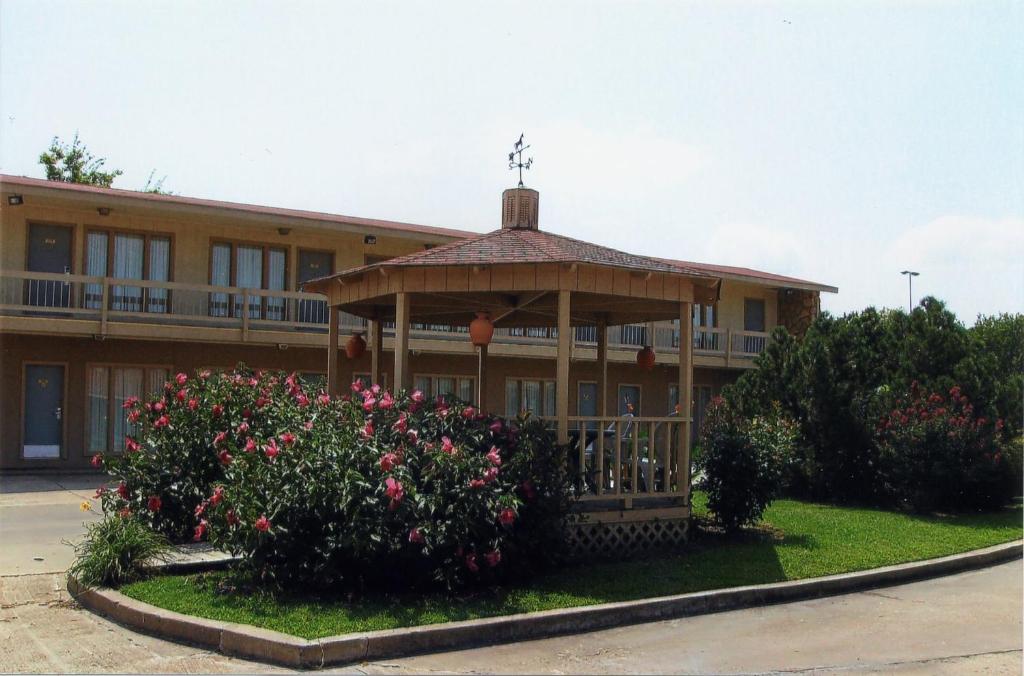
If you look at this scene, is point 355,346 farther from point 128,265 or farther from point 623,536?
point 128,265

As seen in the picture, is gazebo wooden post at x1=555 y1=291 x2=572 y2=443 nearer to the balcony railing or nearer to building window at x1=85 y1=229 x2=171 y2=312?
the balcony railing

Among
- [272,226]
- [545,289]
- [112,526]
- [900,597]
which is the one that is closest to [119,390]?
[272,226]

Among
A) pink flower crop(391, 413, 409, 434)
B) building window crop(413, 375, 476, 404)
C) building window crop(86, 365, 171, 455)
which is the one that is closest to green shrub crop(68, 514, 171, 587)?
pink flower crop(391, 413, 409, 434)

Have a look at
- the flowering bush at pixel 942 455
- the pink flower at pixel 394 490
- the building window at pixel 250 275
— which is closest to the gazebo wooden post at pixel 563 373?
the pink flower at pixel 394 490

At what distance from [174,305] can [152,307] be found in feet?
1.54

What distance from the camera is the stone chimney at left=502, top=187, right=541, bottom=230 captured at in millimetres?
12195

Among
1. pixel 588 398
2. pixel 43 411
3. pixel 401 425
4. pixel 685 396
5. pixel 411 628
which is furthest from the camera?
pixel 588 398

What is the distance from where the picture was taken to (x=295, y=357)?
22312 mm

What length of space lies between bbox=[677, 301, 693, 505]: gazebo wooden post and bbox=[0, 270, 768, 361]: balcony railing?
30.2 feet

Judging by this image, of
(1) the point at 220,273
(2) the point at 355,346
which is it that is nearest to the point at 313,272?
(1) the point at 220,273

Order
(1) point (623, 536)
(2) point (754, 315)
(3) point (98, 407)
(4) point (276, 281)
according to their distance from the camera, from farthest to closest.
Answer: (2) point (754, 315)
(4) point (276, 281)
(3) point (98, 407)
(1) point (623, 536)

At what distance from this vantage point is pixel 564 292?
993 cm

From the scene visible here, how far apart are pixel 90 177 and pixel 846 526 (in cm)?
3552

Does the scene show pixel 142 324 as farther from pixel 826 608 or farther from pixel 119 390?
pixel 826 608
